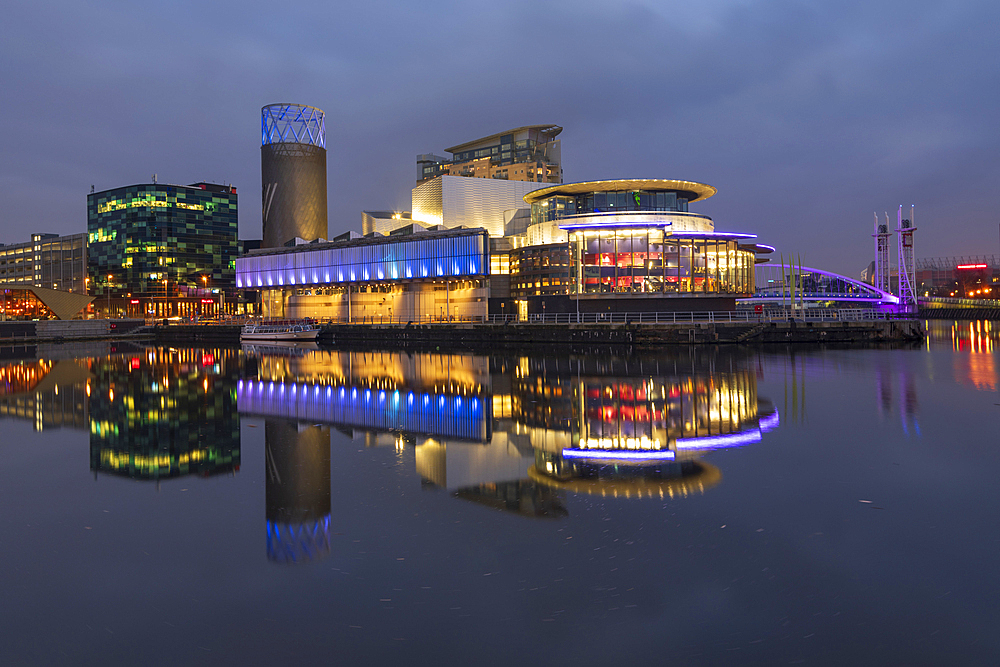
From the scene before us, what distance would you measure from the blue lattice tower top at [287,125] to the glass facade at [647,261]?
2915 inches

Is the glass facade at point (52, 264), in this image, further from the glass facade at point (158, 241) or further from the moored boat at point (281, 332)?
the moored boat at point (281, 332)

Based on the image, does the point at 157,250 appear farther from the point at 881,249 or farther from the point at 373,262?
the point at 881,249

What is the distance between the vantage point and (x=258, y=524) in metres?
11.2

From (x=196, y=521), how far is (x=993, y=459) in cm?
1623

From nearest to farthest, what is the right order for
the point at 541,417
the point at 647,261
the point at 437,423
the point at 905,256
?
the point at 437,423
the point at 541,417
the point at 647,261
the point at 905,256

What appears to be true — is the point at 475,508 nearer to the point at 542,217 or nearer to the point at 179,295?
the point at 542,217

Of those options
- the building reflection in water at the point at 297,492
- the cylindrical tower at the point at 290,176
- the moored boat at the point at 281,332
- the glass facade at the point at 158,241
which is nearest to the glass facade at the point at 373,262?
the moored boat at the point at 281,332

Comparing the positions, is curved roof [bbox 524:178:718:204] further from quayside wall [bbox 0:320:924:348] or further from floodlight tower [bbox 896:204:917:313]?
floodlight tower [bbox 896:204:917:313]

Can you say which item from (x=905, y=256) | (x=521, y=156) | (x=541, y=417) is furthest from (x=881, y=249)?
(x=541, y=417)

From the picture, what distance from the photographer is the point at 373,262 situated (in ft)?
302

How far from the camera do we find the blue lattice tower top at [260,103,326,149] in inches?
4938

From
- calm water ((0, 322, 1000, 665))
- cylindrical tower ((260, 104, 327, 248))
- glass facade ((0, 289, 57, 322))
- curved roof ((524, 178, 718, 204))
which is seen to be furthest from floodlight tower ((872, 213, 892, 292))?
glass facade ((0, 289, 57, 322))

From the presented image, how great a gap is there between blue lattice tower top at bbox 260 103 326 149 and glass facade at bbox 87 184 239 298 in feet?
177

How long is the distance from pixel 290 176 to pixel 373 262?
1680 inches
